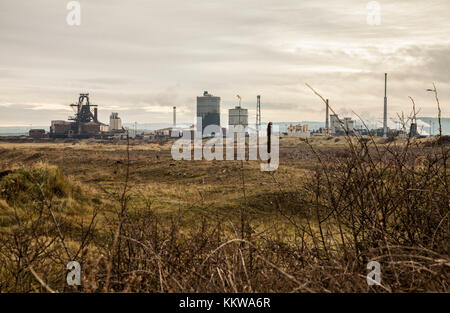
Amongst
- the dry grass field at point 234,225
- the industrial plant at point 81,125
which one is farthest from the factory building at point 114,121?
the dry grass field at point 234,225

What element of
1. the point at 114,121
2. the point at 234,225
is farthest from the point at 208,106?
the point at 234,225

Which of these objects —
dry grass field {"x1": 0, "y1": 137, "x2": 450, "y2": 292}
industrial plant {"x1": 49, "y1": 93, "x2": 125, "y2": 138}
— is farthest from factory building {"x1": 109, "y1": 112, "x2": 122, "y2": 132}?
dry grass field {"x1": 0, "y1": 137, "x2": 450, "y2": 292}

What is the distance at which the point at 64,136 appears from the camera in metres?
78.4

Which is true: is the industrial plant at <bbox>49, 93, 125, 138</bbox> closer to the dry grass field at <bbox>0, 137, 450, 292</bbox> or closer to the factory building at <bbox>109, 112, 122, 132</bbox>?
the factory building at <bbox>109, 112, 122, 132</bbox>

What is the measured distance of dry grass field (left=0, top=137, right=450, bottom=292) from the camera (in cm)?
266

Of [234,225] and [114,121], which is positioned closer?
[234,225]

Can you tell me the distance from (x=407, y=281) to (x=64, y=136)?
81.4 m

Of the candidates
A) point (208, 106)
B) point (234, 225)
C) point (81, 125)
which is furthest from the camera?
point (208, 106)

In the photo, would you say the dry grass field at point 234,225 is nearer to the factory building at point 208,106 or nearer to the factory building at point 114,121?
the factory building at point 114,121

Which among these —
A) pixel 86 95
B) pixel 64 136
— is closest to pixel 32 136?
pixel 64 136

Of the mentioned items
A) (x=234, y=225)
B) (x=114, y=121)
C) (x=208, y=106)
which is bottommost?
(x=234, y=225)

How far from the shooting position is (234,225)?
9.52 m

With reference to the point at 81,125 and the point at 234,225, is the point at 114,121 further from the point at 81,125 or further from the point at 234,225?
the point at 234,225
